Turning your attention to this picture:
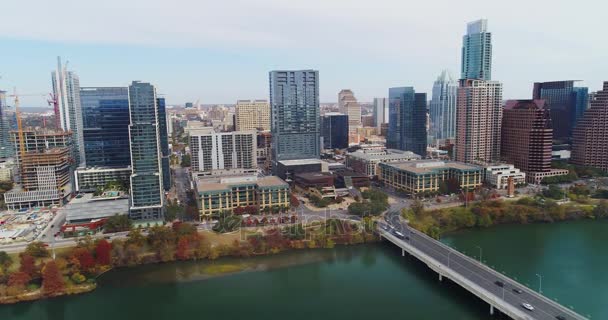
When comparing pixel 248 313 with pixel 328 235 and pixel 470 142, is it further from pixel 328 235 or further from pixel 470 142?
pixel 470 142

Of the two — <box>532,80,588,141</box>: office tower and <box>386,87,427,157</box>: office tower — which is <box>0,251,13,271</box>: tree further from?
<box>532,80,588,141</box>: office tower

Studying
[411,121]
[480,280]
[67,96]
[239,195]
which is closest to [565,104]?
[411,121]

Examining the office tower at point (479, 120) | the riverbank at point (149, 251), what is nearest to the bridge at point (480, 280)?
the riverbank at point (149, 251)

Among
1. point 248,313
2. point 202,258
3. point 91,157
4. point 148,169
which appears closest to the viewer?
Answer: point 248,313

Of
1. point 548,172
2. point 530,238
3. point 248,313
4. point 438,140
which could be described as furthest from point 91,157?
point 438,140

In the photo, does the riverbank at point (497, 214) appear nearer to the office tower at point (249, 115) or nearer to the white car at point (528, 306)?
the white car at point (528, 306)

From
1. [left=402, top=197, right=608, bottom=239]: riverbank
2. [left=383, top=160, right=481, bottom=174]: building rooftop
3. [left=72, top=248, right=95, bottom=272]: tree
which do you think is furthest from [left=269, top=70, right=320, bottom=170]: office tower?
[left=72, top=248, right=95, bottom=272]: tree
